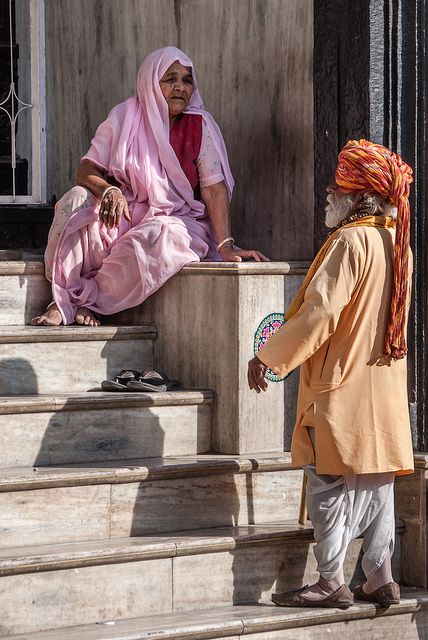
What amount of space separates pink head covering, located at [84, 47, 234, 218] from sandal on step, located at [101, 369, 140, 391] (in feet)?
2.99

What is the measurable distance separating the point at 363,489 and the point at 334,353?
0.55 m

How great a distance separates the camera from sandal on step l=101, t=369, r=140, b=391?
5.79 meters

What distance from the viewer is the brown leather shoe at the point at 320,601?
5156mm

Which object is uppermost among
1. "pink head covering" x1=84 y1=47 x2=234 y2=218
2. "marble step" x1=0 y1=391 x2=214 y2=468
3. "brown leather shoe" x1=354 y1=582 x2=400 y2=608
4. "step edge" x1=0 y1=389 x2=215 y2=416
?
"pink head covering" x1=84 y1=47 x2=234 y2=218

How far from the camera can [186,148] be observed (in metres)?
6.60

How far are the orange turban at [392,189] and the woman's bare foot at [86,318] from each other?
158 centimetres

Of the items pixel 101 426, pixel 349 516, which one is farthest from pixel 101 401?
pixel 349 516

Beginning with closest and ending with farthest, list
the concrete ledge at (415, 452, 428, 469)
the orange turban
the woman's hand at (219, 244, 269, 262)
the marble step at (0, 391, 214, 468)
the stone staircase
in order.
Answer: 1. the stone staircase
2. the orange turban
3. the marble step at (0, 391, 214, 468)
4. the concrete ledge at (415, 452, 428, 469)
5. the woman's hand at (219, 244, 269, 262)

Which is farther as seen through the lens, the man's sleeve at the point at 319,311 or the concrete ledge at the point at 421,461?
the concrete ledge at the point at 421,461

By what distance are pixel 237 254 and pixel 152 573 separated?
1794 millimetres

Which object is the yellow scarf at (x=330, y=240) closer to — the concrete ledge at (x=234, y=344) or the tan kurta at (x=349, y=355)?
the tan kurta at (x=349, y=355)

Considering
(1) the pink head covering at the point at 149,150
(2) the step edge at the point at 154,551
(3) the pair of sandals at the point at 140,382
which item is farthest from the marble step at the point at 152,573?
(1) the pink head covering at the point at 149,150

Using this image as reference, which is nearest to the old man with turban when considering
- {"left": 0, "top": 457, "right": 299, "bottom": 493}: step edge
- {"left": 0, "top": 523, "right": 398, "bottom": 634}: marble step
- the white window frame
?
{"left": 0, "top": 523, "right": 398, "bottom": 634}: marble step

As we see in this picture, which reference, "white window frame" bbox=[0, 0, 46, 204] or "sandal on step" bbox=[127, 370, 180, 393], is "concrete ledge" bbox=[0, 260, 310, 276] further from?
"white window frame" bbox=[0, 0, 46, 204]
